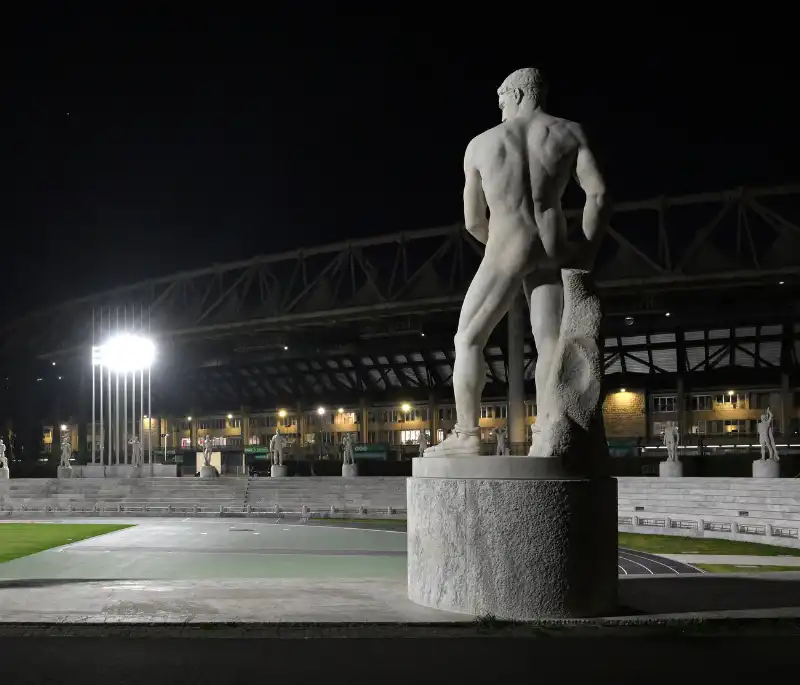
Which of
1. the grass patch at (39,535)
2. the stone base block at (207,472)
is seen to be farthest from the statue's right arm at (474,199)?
the stone base block at (207,472)

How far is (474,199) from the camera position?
32.1 feet

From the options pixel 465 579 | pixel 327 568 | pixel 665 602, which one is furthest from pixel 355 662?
pixel 327 568

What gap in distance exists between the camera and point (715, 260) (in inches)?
1556

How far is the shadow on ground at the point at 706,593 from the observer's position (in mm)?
9188

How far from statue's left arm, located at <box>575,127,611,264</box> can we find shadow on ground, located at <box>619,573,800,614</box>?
370 centimetres

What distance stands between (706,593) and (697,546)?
420 inches

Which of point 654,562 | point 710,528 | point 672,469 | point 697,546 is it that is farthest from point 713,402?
point 654,562

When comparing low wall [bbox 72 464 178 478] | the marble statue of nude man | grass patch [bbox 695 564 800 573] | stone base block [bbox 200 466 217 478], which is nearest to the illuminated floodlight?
low wall [bbox 72 464 178 478]

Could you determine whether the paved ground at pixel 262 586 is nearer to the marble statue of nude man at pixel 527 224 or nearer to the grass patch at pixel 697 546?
the grass patch at pixel 697 546

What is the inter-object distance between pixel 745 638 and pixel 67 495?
36.5 m

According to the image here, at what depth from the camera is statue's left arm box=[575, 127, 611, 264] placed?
370 inches

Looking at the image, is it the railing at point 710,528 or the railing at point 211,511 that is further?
the railing at point 211,511

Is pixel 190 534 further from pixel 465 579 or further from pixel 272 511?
pixel 465 579

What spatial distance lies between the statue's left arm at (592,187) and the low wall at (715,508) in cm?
1339
